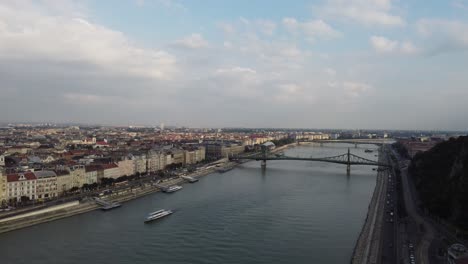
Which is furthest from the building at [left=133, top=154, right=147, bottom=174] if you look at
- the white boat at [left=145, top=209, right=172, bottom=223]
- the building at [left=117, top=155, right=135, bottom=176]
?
the white boat at [left=145, top=209, right=172, bottom=223]

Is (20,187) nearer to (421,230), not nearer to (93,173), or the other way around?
(93,173)

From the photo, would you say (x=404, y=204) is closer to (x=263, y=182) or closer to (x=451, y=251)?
(x=451, y=251)

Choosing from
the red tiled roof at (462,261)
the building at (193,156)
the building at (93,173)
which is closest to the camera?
the red tiled roof at (462,261)

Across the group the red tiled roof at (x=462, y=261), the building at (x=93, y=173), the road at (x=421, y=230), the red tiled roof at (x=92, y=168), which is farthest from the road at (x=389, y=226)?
the red tiled roof at (x=92, y=168)

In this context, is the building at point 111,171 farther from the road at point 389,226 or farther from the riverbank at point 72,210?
the road at point 389,226

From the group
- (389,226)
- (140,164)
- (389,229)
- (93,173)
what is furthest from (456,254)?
(140,164)

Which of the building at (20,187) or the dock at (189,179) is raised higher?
the building at (20,187)
